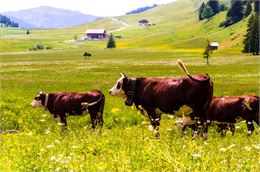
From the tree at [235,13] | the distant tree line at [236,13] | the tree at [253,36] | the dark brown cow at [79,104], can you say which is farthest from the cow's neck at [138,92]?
the tree at [235,13]

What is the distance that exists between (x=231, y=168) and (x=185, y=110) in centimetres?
569

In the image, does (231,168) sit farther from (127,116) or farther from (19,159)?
(127,116)

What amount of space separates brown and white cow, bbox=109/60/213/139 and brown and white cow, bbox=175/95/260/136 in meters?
0.75

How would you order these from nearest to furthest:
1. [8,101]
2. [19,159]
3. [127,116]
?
[19,159] < [127,116] < [8,101]

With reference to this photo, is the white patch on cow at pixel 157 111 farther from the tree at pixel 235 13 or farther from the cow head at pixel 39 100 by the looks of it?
the tree at pixel 235 13

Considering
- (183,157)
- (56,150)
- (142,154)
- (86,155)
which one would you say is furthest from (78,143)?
(183,157)

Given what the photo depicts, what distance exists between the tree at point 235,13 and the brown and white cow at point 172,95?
7373 inches

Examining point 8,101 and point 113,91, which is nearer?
point 113,91

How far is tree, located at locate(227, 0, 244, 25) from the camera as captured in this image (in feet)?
630

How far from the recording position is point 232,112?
13.8 m

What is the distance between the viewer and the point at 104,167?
6.96m

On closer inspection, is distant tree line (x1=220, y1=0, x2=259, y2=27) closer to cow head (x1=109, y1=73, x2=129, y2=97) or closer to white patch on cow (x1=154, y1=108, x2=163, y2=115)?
cow head (x1=109, y1=73, x2=129, y2=97)

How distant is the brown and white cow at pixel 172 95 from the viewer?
1210cm

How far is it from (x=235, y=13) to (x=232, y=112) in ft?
625
